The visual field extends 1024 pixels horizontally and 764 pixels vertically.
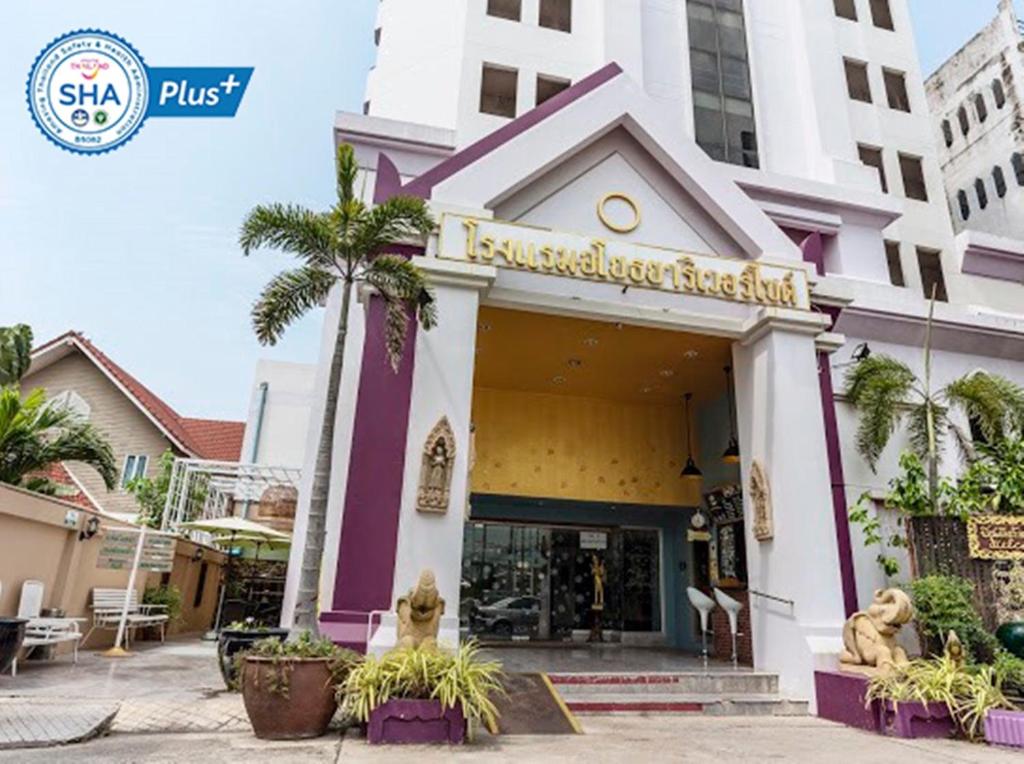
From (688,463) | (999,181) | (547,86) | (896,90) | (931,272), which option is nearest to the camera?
(688,463)

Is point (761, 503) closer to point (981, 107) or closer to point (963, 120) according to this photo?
point (981, 107)

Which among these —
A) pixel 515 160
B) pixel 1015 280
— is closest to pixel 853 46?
pixel 1015 280

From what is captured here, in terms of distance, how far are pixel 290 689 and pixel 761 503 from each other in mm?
7011

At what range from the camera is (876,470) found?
1223 centimetres

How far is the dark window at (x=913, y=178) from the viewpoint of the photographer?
19.7 m

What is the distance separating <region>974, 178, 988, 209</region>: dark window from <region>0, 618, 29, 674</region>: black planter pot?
33.1 metres

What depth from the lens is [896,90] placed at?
68.5 feet

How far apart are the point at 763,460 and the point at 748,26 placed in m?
15.9

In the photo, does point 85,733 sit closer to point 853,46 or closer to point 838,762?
point 838,762

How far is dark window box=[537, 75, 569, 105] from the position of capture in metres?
17.4

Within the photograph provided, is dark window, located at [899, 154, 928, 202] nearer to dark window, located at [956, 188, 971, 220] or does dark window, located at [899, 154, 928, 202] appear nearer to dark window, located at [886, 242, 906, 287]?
dark window, located at [886, 242, 906, 287]

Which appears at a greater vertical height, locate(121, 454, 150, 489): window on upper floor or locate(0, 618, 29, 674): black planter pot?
locate(121, 454, 150, 489): window on upper floor

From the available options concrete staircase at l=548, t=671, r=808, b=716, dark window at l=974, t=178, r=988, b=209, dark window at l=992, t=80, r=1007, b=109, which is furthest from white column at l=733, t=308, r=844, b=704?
dark window at l=992, t=80, r=1007, b=109

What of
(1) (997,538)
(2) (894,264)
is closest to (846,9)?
(2) (894,264)
